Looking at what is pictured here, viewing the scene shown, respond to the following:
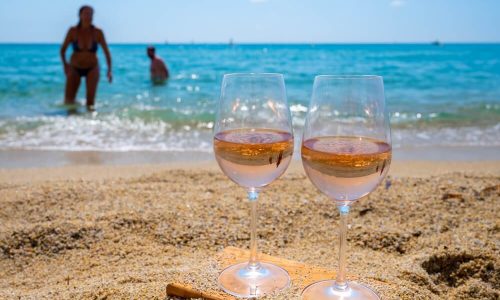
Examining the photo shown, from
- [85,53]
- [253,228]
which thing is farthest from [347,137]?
[85,53]

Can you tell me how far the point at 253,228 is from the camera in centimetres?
187

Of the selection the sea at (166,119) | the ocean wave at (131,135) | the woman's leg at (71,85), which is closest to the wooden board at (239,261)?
the sea at (166,119)

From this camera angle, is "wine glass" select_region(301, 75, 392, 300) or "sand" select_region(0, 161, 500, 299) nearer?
"wine glass" select_region(301, 75, 392, 300)

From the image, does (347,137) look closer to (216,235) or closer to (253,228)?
(253,228)

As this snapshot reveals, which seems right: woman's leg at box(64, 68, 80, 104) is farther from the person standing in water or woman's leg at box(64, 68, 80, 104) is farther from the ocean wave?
the person standing in water

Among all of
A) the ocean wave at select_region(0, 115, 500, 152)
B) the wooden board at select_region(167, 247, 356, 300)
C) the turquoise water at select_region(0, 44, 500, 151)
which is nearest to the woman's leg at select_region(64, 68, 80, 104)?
the turquoise water at select_region(0, 44, 500, 151)

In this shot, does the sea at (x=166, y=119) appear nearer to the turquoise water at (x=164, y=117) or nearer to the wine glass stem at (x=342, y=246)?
the turquoise water at (x=164, y=117)

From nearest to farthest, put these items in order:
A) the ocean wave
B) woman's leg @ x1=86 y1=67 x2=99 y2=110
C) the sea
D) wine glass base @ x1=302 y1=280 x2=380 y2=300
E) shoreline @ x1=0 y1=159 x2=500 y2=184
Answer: wine glass base @ x1=302 y1=280 x2=380 y2=300 → shoreline @ x1=0 y1=159 x2=500 y2=184 → the ocean wave → the sea → woman's leg @ x1=86 y1=67 x2=99 y2=110

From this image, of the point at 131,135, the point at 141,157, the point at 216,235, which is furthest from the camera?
the point at 131,135

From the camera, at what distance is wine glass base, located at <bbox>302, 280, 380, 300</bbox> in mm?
1755

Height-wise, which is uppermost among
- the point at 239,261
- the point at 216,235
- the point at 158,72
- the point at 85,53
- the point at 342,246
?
the point at 85,53

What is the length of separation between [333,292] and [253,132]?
64 cm

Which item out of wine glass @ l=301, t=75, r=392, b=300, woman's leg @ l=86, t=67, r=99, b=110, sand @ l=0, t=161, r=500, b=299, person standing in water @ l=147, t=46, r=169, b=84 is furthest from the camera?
person standing in water @ l=147, t=46, r=169, b=84

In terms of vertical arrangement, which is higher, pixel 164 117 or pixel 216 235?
pixel 216 235
